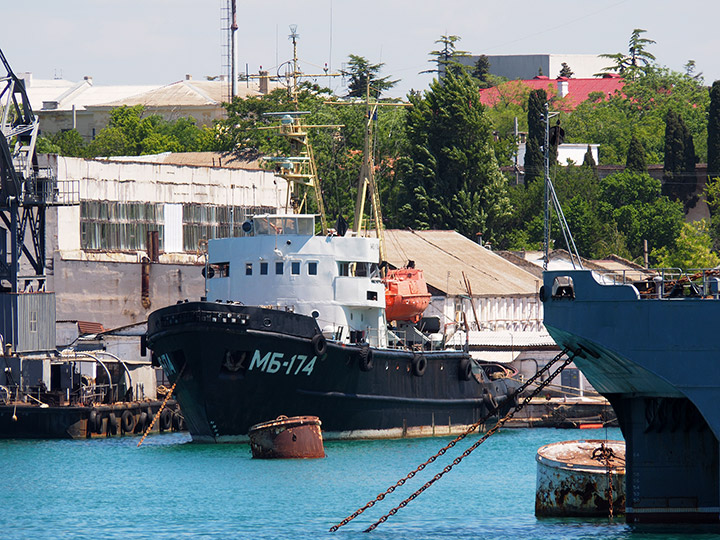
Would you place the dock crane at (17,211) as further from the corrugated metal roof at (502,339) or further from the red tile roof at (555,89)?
the red tile roof at (555,89)

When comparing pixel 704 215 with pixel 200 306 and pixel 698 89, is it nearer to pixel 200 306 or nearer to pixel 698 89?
pixel 698 89

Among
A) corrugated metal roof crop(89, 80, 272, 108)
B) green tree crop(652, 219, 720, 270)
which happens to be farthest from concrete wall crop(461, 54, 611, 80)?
green tree crop(652, 219, 720, 270)

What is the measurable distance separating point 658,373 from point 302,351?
55.5 ft

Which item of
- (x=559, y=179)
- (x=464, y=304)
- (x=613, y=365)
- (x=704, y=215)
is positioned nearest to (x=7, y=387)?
(x=464, y=304)

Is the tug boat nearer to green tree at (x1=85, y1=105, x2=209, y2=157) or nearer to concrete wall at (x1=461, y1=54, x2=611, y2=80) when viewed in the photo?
green tree at (x1=85, y1=105, x2=209, y2=157)

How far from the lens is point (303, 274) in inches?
1649

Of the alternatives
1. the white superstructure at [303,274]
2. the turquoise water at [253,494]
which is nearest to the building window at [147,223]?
the white superstructure at [303,274]

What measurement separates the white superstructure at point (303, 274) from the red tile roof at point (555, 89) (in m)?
79.9

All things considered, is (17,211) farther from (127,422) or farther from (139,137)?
(139,137)

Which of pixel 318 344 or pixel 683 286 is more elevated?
pixel 683 286

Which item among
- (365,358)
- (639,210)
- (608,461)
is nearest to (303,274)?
(365,358)

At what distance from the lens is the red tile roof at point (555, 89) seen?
12369 cm

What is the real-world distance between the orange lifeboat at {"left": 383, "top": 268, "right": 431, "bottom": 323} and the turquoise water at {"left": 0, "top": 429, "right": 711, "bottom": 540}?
5.92m

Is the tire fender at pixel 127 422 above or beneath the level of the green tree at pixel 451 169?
beneath
